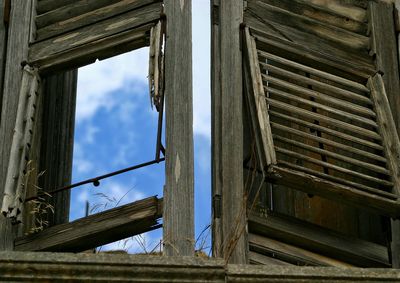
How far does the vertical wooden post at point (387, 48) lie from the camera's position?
1093cm

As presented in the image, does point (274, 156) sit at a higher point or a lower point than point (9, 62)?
lower

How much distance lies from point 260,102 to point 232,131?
262 mm

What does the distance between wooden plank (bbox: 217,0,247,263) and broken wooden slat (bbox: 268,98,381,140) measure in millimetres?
256

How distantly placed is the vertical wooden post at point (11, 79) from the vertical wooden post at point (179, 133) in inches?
40.1

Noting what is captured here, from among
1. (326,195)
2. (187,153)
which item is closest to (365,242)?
(326,195)

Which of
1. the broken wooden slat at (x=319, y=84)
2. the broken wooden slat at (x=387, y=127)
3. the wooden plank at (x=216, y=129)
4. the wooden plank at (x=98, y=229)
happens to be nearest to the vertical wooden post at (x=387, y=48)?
the broken wooden slat at (x=387, y=127)

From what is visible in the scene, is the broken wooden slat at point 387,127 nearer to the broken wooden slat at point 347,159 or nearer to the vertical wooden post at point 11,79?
the broken wooden slat at point 347,159

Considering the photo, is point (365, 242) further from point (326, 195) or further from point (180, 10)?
point (180, 10)

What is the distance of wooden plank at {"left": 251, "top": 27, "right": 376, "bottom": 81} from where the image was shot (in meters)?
10.6

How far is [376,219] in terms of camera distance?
11133mm

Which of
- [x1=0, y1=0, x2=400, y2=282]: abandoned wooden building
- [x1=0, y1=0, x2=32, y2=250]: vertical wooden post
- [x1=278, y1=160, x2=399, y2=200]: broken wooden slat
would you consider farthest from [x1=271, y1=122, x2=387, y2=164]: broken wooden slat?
[x1=0, y1=0, x2=32, y2=250]: vertical wooden post

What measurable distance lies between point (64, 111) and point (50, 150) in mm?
355

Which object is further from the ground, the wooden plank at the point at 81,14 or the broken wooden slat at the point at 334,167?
the wooden plank at the point at 81,14

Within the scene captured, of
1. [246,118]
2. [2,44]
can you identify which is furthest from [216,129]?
[2,44]
